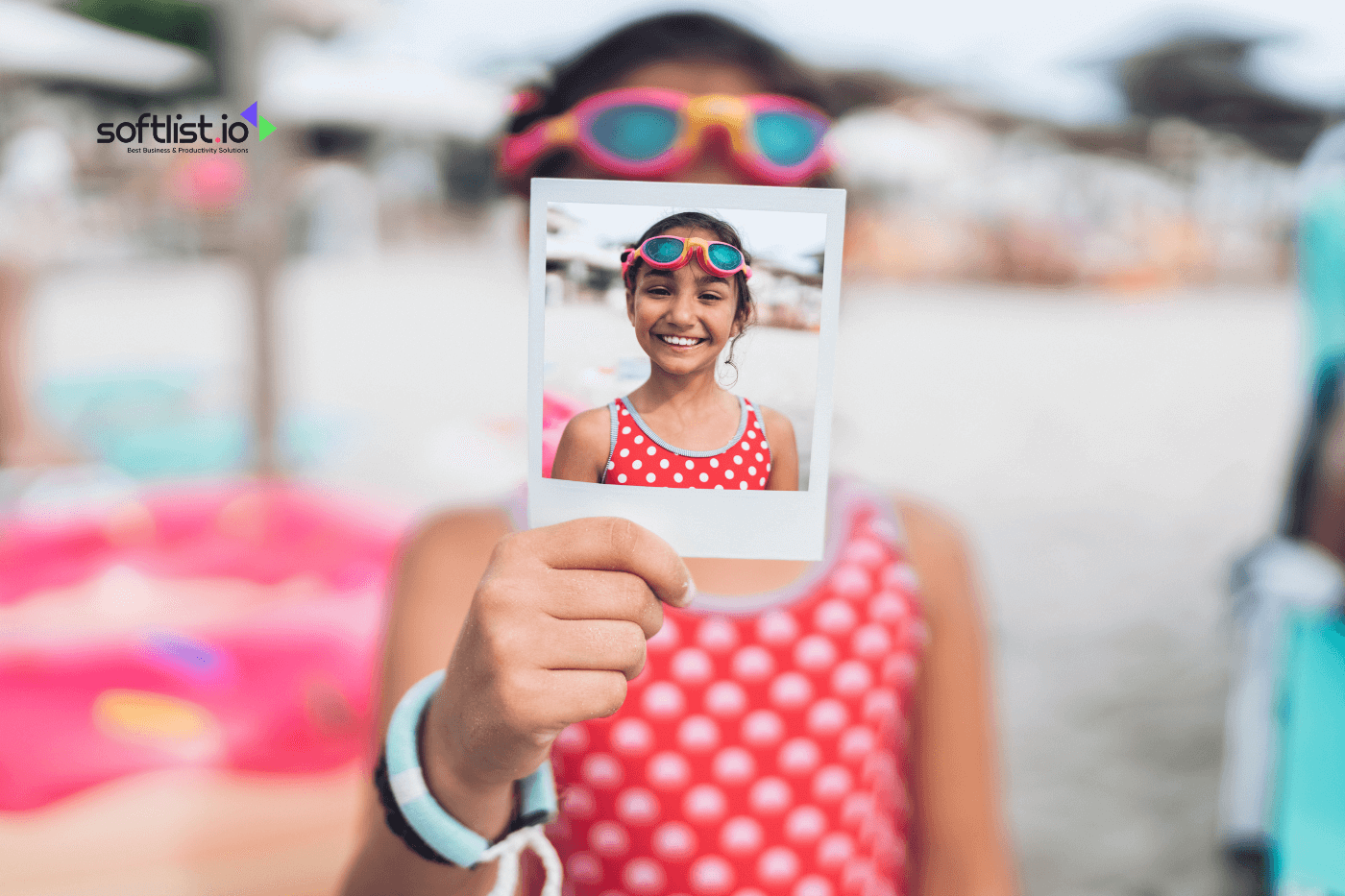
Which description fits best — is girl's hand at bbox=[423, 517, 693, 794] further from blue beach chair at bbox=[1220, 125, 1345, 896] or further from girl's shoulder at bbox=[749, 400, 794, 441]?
blue beach chair at bbox=[1220, 125, 1345, 896]

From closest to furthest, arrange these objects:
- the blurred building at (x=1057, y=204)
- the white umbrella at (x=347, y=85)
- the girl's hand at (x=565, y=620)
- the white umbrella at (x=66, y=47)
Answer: the girl's hand at (x=565, y=620), the white umbrella at (x=347, y=85), the white umbrella at (x=66, y=47), the blurred building at (x=1057, y=204)

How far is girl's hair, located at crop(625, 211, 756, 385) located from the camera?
0.39 meters

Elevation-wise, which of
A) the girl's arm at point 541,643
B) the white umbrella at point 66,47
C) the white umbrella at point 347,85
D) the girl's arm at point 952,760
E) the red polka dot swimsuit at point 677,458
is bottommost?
the girl's arm at point 952,760

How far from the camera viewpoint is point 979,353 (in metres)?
7.12

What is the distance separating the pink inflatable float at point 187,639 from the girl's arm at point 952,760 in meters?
0.79

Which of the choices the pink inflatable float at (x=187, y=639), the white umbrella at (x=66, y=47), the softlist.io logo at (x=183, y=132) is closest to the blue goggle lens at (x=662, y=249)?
the softlist.io logo at (x=183, y=132)

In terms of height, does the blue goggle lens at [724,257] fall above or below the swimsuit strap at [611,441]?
above

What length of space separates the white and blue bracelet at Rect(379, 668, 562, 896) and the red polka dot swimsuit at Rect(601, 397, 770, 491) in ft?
0.44

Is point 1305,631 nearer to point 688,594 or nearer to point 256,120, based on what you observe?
point 688,594

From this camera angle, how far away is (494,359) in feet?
17.7

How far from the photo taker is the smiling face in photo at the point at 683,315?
0.39 metres

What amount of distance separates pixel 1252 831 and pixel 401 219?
10444 millimetres

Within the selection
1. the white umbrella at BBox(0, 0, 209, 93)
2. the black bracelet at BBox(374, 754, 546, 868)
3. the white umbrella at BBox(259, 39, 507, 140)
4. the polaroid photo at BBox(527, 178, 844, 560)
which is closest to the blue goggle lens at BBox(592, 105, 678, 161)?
the polaroid photo at BBox(527, 178, 844, 560)

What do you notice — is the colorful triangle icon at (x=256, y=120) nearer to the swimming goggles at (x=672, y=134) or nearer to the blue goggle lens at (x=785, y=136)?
the swimming goggles at (x=672, y=134)
